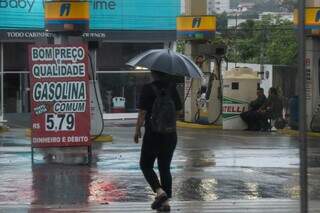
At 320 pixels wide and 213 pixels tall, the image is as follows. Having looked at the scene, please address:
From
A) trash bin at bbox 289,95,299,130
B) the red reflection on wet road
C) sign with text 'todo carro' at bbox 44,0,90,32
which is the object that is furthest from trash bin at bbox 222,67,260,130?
the red reflection on wet road

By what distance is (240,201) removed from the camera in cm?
920

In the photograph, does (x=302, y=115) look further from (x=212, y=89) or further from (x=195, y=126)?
(x=195, y=126)

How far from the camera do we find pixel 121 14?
34.0 m

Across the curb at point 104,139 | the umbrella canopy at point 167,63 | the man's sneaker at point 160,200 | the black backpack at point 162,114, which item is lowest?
the curb at point 104,139

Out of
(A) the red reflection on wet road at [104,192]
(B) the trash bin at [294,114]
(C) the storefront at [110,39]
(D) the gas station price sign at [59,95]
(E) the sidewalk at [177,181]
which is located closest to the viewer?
(E) the sidewalk at [177,181]

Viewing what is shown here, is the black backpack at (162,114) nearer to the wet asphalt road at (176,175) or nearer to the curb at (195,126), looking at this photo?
the wet asphalt road at (176,175)

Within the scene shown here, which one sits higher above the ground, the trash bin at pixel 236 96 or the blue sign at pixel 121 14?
the blue sign at pixel 121 14

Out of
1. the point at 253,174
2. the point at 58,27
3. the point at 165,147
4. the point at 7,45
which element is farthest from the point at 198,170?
the point at 7,45

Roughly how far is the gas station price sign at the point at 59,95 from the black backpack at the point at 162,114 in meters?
4.91

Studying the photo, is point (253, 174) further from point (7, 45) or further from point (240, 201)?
point (7, 45)

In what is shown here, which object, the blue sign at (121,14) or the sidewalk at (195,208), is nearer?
the sidewalk at (195,208)

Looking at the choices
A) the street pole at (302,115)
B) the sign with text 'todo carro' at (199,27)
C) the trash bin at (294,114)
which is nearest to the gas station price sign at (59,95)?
the street pole at (302,115)

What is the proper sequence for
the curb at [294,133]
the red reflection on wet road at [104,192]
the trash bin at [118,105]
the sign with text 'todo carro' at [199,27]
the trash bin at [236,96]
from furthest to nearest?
the trash bin at [118,105], the sign with text 'todo carro' at [199,27], the trash bin at [236,96], the curb at [294,133], the red reflection on wet road at [104,192]

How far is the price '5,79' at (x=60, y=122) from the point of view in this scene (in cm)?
1300
